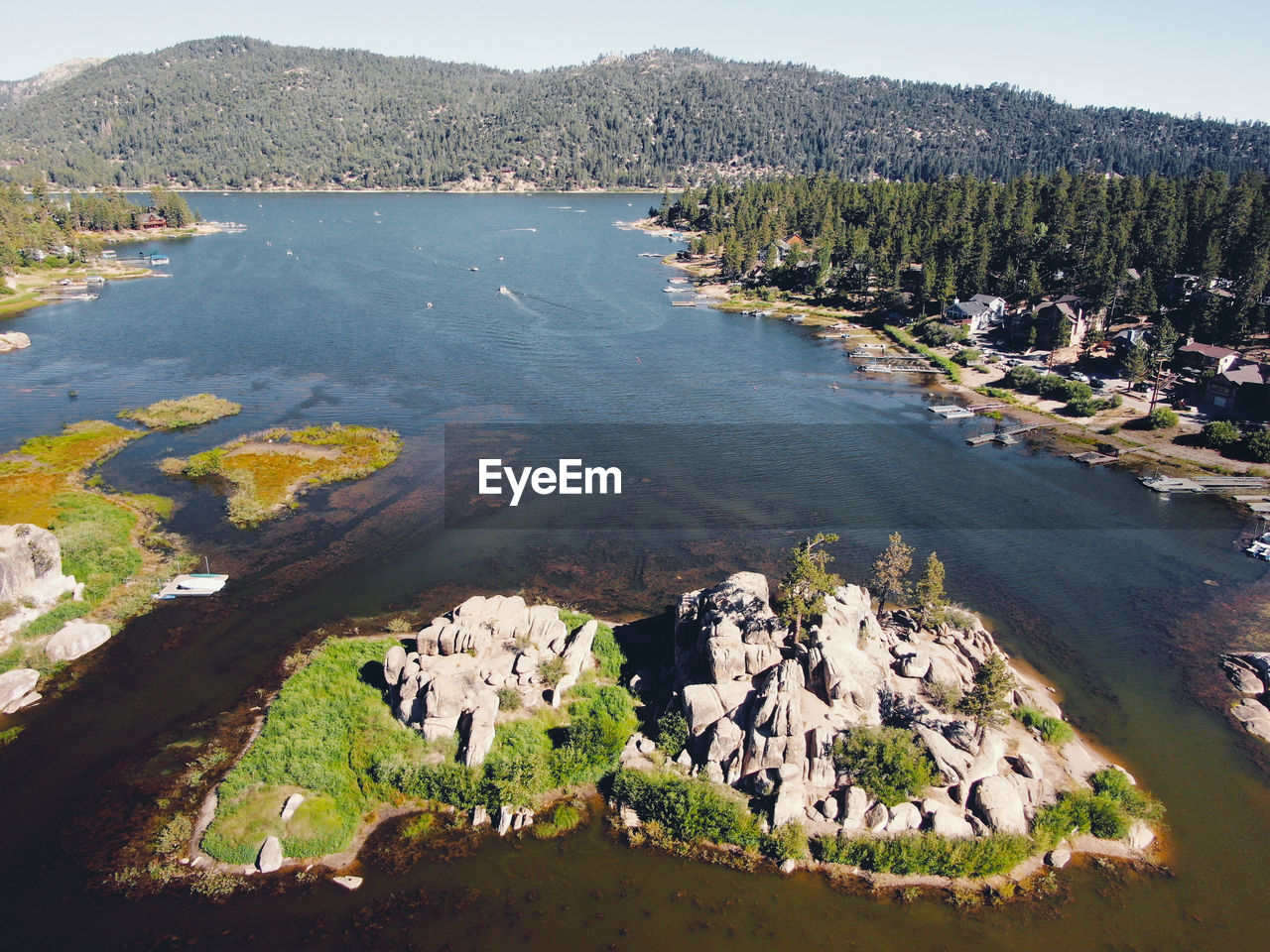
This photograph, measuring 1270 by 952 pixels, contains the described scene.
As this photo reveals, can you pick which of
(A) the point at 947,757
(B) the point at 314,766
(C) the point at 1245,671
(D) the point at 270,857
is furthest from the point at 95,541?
(C) the point at 1245,671

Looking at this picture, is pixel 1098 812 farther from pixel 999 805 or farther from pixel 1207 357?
pixel 1207 357

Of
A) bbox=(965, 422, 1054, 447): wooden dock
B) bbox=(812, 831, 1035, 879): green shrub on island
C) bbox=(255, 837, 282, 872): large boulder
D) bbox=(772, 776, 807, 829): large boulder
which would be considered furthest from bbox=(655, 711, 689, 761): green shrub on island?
bbox=(965, 422, 1054, 447): wooden dock

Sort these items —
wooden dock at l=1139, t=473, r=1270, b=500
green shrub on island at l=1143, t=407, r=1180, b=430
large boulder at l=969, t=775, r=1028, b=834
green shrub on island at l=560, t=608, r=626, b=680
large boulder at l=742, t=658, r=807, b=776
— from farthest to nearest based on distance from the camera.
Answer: green shrub on island at l=1143, t=407, r=1180, b=430 < wooden dock at l=1139, t=473, r=1270, b=500 < green shrub on island at l=560, t=608, r=626, b=680 < large boulder at l=742, t=658, r=807, b=776 < large boulder at l=969, t=775, r=1028, b=834

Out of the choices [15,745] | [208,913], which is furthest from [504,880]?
[15,745]

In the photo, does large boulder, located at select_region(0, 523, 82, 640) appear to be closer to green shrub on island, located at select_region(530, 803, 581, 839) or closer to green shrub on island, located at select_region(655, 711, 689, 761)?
green shrub on island, located at select_region(530, 803, 581, 839)

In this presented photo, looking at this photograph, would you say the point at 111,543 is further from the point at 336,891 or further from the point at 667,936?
the point at 667,936

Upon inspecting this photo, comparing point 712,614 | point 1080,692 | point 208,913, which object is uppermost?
point 712,614

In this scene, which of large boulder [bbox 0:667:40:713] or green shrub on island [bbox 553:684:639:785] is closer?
green shrub on island [bbox 553:684:639:785]
